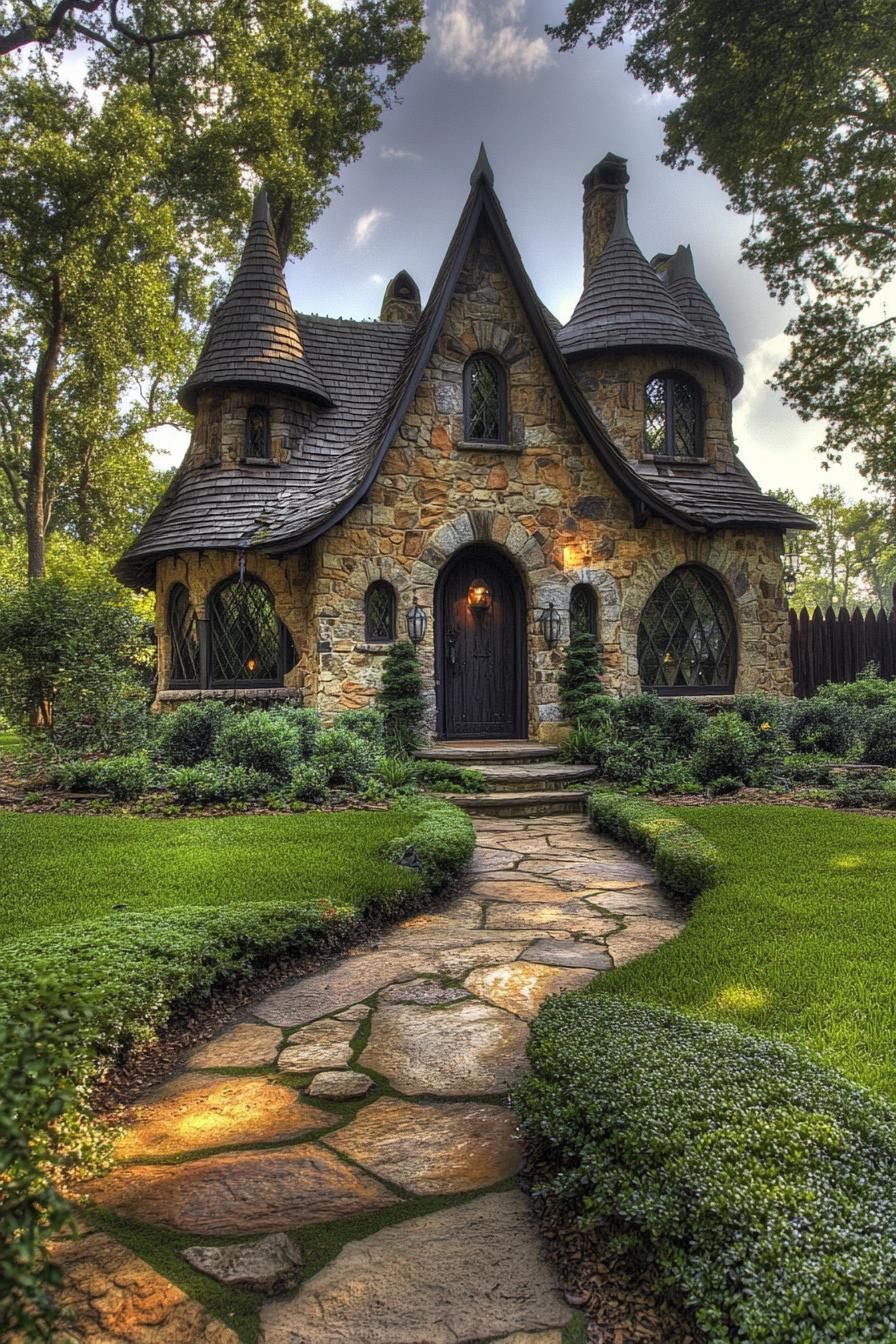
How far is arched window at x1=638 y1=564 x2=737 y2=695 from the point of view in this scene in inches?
477

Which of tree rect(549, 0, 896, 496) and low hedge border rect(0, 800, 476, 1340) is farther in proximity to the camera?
tree rect(549, 0, 896, 496)

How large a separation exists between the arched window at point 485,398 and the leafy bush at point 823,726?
5.91 metres

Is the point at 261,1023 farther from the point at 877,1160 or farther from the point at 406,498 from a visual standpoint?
the point at 406,498

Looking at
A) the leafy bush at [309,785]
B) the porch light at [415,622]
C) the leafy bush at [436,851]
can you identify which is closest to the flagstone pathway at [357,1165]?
the leafy bush at [436,851]

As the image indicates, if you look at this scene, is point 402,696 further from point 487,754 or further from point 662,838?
point 662,838

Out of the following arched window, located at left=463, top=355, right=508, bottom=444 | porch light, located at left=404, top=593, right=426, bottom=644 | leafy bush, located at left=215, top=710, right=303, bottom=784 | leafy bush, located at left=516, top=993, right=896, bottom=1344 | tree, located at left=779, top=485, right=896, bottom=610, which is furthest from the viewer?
tree, located at left=779, top=485, right=896, bottom=610

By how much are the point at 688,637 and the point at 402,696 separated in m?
4.84

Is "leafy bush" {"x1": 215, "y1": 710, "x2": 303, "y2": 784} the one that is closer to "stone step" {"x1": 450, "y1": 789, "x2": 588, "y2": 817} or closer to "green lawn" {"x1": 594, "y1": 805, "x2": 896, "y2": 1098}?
"stone step" {"x1": 450, "y1": 789, "x2": 588, "y2": 817}

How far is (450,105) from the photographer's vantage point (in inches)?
843

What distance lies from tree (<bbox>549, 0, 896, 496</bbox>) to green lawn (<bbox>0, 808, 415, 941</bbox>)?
10.1m

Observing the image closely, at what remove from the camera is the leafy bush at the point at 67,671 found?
9.16m

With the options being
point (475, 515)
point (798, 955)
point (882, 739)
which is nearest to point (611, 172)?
point (475, 515)

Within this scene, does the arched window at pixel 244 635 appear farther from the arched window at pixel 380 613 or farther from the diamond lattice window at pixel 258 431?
the diamond lattice window at pixel 258 431

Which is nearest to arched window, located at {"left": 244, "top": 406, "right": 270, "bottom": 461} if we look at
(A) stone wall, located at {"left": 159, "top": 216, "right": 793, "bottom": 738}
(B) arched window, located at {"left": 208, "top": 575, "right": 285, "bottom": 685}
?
(A) stone wall, located at {"left": 159, "top": 216, "right": 793, "bottom": 738}
